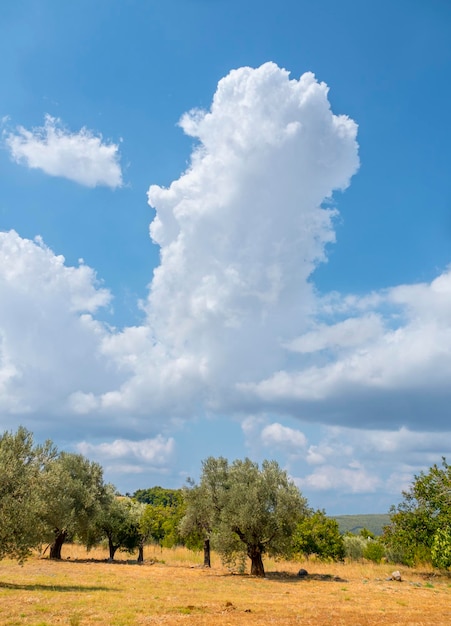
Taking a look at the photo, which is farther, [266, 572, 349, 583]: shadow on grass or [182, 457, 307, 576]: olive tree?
[182, 457, 307, 576]: olive tree

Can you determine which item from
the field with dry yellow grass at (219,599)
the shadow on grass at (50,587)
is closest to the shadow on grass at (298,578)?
the field with dry yellow grass at (219,599)

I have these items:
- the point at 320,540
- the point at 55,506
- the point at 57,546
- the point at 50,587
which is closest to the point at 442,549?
the point at 320,540

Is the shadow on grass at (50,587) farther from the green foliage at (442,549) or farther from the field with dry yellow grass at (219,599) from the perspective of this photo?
the green foliage at (442,549)

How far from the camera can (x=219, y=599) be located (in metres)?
26.8

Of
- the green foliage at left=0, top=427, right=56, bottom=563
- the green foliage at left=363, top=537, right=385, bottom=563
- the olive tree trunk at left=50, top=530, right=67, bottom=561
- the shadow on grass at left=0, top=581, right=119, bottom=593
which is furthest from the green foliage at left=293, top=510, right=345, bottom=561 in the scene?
the green foliage at left=0, top=427, right=56, bottom=563

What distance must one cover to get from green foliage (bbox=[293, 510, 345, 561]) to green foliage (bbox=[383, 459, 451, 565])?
69.9 feet

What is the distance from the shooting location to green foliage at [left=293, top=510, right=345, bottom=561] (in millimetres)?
69750

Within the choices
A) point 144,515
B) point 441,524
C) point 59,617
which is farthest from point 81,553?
point 59,617

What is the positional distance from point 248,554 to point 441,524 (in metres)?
19.9

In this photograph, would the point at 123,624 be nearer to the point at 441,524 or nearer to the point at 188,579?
the point at 188,579

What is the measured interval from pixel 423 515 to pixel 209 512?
2257 centimetres

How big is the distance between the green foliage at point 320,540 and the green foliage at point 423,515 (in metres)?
21.3

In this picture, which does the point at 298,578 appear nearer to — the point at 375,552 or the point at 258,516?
the point at 258,516

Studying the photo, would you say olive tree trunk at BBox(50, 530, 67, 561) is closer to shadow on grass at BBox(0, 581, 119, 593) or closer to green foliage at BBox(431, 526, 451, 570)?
shadow on grass at BBox(0, 581, 119, 593)
